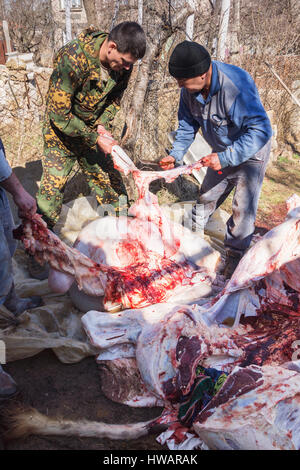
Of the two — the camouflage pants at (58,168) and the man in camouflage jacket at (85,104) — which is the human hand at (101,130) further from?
the camouflage pants at (58,168)

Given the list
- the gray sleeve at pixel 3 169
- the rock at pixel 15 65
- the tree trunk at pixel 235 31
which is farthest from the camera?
the tree trunk at pixel 235 31

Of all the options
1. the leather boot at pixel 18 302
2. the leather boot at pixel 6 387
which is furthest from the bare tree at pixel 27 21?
the leather boot at pixel 6 387

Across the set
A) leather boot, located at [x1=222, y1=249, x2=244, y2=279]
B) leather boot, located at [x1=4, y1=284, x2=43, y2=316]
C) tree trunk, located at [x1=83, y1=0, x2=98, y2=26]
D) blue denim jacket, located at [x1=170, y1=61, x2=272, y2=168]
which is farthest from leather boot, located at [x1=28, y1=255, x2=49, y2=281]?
tree trunk, located at [x1=83, y1=0, x2=98, y2=26]

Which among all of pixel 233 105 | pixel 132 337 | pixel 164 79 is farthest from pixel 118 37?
pixel 164 79

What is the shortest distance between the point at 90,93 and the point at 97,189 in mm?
1028

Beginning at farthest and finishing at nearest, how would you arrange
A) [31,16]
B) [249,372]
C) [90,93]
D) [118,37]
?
[31,16] → [90,93] → [118,37] → [249,372]

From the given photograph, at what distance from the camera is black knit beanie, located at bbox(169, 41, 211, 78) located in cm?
255

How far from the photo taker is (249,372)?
70.5 inches

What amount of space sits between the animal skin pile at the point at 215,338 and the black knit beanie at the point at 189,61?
122 cm

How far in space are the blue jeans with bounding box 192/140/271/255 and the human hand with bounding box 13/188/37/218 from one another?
183cm

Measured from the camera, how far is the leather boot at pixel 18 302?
2.68 m

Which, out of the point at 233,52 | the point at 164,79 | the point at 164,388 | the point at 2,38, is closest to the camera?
the point at 164,388

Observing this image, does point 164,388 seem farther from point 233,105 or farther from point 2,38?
point 2,38

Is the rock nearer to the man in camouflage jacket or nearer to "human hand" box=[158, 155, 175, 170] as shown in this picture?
the man in camouflage jacket
